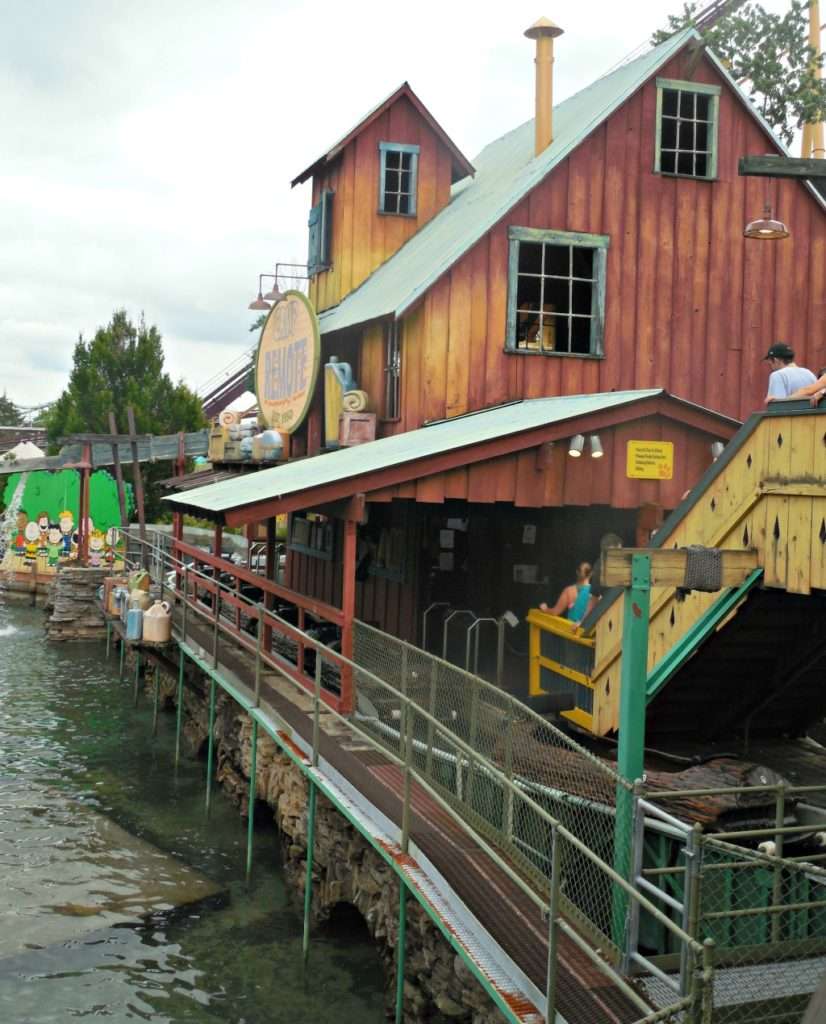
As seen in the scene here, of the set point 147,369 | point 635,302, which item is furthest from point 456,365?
point 147,369

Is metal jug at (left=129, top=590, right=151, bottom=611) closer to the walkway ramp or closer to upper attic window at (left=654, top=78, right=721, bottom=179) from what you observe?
the walkway ramp

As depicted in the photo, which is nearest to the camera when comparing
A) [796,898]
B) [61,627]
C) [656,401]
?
[796,898]

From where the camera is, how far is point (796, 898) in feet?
25.8

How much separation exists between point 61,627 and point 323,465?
18411mm

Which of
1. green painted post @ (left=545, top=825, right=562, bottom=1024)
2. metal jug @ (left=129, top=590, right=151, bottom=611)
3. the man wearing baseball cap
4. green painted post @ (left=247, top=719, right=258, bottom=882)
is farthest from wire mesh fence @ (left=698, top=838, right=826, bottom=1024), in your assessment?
metal jug @ (left=129, top=590, right=151, bottom=611)

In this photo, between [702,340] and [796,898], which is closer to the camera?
[796,898]

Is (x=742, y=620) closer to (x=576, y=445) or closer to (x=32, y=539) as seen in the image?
(x=576, y=445)

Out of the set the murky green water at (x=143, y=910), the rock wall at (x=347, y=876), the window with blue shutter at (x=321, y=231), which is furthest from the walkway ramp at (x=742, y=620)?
the window with blue shutter at (x=321, y=231)

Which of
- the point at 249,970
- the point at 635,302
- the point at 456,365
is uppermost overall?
the point at 635,302

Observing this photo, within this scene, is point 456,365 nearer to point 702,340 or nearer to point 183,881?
point 702,340

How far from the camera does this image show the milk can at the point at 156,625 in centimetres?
1853

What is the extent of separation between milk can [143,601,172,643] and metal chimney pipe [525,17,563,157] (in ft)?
33.2

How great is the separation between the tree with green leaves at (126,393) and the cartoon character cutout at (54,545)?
5.07 metres

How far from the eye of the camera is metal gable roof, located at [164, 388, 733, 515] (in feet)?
40.4
